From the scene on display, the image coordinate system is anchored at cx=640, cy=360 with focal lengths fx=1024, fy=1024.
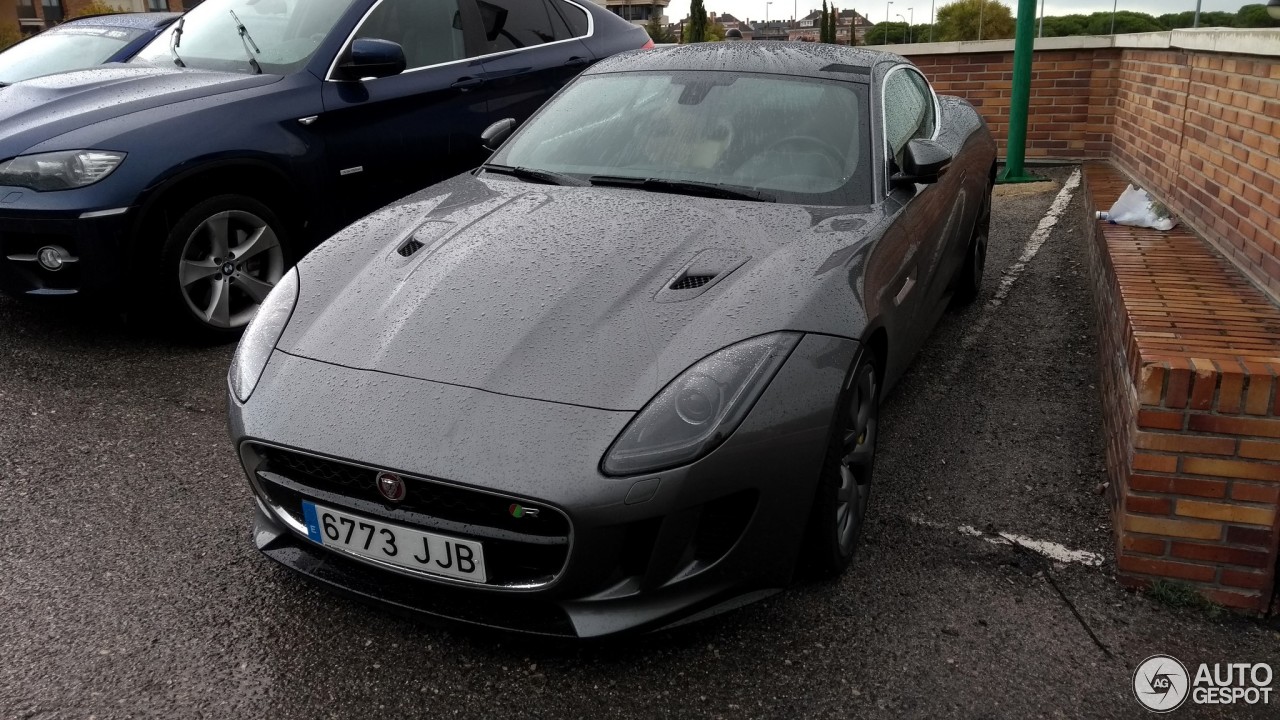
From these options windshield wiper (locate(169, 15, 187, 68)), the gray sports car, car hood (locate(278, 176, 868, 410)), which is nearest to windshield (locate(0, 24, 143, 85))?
windshield wiper (locate(169, 15, 187, 68))

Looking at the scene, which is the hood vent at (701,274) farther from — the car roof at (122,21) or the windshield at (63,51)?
the car roof at (122,21)

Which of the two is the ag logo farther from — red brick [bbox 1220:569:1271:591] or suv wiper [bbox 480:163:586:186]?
suv wiper [bbox 480:163:586:186]

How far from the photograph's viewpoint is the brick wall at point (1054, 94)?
29.9 feet

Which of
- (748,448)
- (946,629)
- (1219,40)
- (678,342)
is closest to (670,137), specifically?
(678,342)

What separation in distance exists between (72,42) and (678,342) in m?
6.97

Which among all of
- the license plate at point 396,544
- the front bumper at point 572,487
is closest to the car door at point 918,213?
the front bumper at point 572,487

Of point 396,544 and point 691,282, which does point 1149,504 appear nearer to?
point 691,282

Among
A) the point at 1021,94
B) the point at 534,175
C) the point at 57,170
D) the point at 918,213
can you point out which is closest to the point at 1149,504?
the point at 918,213

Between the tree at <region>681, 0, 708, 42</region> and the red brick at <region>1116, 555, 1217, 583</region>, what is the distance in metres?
65.2

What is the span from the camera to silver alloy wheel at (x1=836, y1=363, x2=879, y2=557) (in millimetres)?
2764

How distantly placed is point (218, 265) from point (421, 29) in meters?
1.80

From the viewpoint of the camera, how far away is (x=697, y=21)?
221ft

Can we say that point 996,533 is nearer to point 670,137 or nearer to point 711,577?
point 711,577

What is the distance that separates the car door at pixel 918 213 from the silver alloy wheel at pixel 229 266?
9.30 ft
